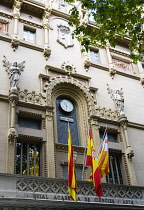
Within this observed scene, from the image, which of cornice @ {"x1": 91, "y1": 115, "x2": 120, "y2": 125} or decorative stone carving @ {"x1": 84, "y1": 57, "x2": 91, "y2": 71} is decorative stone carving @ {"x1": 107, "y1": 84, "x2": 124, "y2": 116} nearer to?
cornice @ {"x1": 91, "y1": 115, "x2": 120, "y2": 125}

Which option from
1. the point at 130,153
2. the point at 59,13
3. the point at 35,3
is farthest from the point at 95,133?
the point at 35,3

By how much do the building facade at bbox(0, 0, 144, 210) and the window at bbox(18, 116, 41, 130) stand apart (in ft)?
0.20

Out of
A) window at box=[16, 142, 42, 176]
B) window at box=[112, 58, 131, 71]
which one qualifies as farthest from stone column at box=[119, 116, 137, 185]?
window at box=[112, 58, 131, 71]

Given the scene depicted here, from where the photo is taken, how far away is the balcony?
467 inches

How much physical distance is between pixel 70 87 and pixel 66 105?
1.39m

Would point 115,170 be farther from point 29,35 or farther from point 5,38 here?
point 29,35

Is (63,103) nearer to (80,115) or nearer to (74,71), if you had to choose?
(80,115)

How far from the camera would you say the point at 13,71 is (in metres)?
16.6

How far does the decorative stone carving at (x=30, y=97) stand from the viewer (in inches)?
651

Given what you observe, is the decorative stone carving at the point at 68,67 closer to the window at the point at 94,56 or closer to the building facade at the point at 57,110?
the building facade at the point at 57,110

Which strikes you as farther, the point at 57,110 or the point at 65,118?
the point at 57,110

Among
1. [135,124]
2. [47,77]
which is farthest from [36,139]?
[135,124]

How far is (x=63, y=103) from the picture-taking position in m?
18.6

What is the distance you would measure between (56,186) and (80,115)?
6396mm
